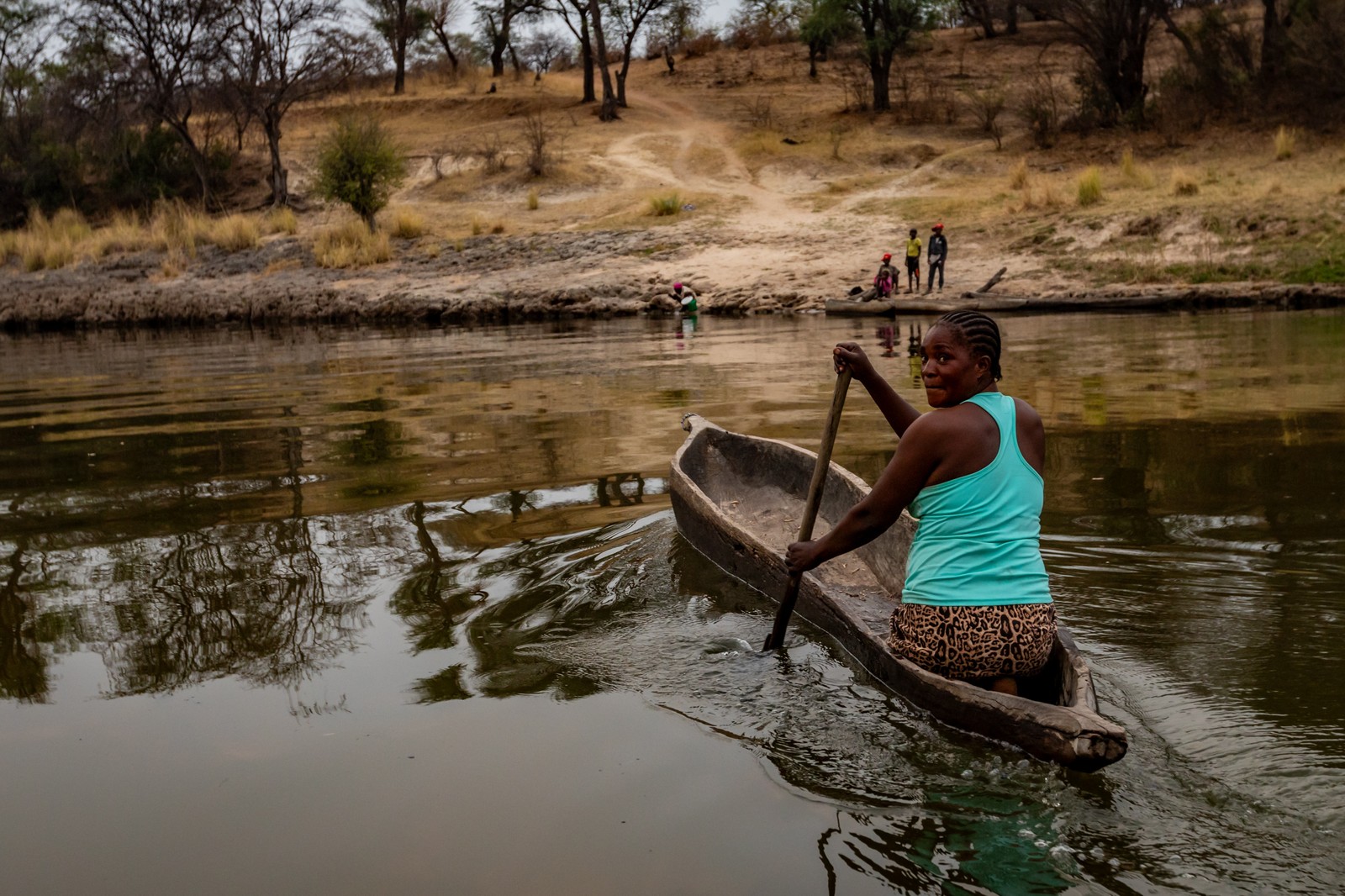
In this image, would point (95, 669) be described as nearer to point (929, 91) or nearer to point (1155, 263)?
point (1155, 263)

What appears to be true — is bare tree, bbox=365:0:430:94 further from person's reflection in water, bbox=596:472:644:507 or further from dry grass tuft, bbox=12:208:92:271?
person's reflection in water, bbox=596:472:644:507

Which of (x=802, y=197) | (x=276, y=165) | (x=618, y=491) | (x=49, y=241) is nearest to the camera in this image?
(x=618, y=491)

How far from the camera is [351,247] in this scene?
80.2 ft

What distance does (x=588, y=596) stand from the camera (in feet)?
15.7

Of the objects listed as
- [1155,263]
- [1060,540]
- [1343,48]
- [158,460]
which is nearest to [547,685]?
[1060,540]

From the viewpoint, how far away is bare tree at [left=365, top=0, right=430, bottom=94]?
44.2 metres

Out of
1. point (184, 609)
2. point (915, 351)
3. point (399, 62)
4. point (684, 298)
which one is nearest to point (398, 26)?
point (399, 62)

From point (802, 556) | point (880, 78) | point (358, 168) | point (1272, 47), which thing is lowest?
point (802, 556)

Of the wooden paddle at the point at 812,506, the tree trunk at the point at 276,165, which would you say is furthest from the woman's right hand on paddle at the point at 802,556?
the tree trunk at the point at 276,165

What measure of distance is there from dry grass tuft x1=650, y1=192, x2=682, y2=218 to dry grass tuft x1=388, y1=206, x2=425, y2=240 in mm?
5145

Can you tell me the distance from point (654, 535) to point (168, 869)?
310 cm

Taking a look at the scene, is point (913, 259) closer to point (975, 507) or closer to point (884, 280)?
point (884, 280)

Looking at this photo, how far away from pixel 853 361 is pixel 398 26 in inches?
1762

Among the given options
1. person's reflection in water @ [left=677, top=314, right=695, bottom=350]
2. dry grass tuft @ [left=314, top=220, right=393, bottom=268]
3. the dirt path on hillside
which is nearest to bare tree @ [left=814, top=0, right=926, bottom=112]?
the dirt path on hillside
